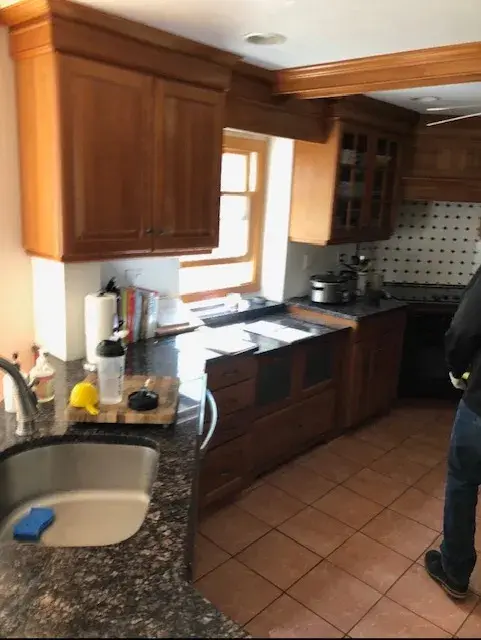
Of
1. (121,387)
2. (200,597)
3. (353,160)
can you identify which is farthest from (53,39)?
(353,160)

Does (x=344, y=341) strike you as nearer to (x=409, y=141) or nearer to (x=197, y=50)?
(x=409, y=141)

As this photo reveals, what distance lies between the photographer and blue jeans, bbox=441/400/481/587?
2.22m

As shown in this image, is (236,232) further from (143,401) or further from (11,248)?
(143,401)

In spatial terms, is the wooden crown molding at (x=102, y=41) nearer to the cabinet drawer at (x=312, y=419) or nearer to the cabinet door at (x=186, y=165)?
the cabinet door at (x=186, y=165)

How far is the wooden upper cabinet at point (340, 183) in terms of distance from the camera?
11.3 feet

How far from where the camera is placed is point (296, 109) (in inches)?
126

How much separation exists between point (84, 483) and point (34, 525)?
1.01 ft

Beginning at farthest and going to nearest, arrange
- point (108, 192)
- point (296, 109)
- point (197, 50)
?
point (296, 109) < point (197, 50) < point (108, 192)

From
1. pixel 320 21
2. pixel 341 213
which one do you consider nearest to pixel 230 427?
pixel 341 213

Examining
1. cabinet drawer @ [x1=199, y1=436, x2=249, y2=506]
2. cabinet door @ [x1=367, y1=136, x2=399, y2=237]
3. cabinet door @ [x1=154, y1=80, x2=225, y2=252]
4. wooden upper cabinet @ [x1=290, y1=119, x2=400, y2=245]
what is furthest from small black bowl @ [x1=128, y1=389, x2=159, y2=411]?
cabinet door @ [x1=367, y1=136, x2=399, y2=237]

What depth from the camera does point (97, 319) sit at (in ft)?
7.57

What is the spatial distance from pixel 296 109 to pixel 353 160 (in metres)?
0.59

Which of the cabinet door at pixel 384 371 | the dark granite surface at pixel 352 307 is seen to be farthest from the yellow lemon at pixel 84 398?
the cabinet door at pixel 384 371

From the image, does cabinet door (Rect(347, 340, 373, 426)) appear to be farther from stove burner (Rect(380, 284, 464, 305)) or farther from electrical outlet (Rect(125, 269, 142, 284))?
electrical outlet (Rect(125, 269, 142, 284))
